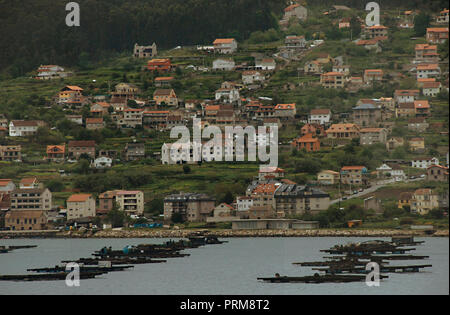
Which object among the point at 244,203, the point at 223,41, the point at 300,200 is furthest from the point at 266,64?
the point at 300,200

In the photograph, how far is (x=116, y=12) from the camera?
150 m

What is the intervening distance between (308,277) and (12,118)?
6825 centimetres

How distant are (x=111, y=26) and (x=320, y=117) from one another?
5200cm

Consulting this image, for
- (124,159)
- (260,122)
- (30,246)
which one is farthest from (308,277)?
(260,122)

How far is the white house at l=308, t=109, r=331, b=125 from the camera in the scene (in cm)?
10244

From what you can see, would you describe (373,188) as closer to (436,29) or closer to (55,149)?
(55,149)

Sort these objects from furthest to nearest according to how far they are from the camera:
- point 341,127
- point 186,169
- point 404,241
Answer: point 341,127 → point 186,169 → point 404,241

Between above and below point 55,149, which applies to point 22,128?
above

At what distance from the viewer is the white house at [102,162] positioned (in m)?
93.1

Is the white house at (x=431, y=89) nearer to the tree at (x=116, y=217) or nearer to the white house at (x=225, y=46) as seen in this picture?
the white house at (x=225, y=46)

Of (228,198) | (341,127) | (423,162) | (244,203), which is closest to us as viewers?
(244,203)

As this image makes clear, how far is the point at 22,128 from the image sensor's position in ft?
339

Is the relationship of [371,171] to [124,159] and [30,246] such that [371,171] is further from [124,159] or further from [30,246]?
[30,246]

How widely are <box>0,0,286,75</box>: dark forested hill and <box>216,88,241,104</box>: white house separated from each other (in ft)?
83.1
